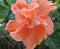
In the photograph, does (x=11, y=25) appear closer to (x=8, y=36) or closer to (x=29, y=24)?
(x=29, y=24)

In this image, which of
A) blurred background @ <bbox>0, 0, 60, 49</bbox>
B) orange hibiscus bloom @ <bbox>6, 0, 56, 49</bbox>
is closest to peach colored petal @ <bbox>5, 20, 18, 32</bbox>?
orange hibiscus bloom @ <bbox>6, 0, 56, 49</bbox>

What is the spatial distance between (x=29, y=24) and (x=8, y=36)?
0.21 metres

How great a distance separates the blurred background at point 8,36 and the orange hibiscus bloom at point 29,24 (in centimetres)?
11

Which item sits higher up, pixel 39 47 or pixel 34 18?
pixel 34 18

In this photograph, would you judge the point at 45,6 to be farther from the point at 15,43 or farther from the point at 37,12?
the point at 15,43

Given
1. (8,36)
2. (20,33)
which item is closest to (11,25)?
(20,33)

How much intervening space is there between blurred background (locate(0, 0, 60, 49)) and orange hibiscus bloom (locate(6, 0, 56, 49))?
11 centimetres

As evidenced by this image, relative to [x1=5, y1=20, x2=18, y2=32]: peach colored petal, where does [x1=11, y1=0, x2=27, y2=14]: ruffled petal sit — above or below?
above

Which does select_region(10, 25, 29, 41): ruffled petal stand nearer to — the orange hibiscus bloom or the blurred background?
the orange hibiscus bloom

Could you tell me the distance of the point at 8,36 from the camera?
703mm

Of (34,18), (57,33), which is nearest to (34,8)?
(34,18)

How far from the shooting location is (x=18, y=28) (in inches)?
20.0

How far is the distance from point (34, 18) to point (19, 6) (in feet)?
0.15

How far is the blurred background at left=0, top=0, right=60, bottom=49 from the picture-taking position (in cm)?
63
